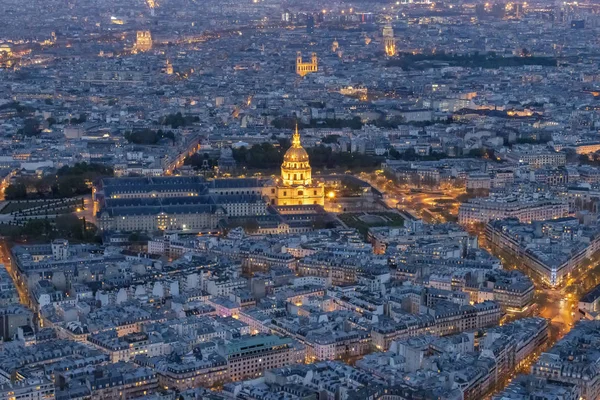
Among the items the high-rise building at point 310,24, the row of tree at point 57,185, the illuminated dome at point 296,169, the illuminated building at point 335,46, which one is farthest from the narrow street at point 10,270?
the high-rise building at point 310,24

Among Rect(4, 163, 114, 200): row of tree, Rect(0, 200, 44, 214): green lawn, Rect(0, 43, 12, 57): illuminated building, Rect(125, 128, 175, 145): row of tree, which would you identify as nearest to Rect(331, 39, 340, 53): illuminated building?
Rect(0, 43, 12, 57): illuminated building

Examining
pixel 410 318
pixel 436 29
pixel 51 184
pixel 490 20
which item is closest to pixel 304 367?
pixel 410 318

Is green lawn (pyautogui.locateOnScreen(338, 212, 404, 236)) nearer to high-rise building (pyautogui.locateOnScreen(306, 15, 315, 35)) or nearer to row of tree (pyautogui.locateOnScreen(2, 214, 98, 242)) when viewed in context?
row of tree (pyautogui.locateOnScreen(2, 214, 98, 242))

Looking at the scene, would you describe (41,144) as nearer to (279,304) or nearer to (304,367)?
(279,304)

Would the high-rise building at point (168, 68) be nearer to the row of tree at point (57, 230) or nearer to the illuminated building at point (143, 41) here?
the illuminated building at point (143, 41)

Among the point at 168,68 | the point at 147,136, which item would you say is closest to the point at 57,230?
the point at 147,136
